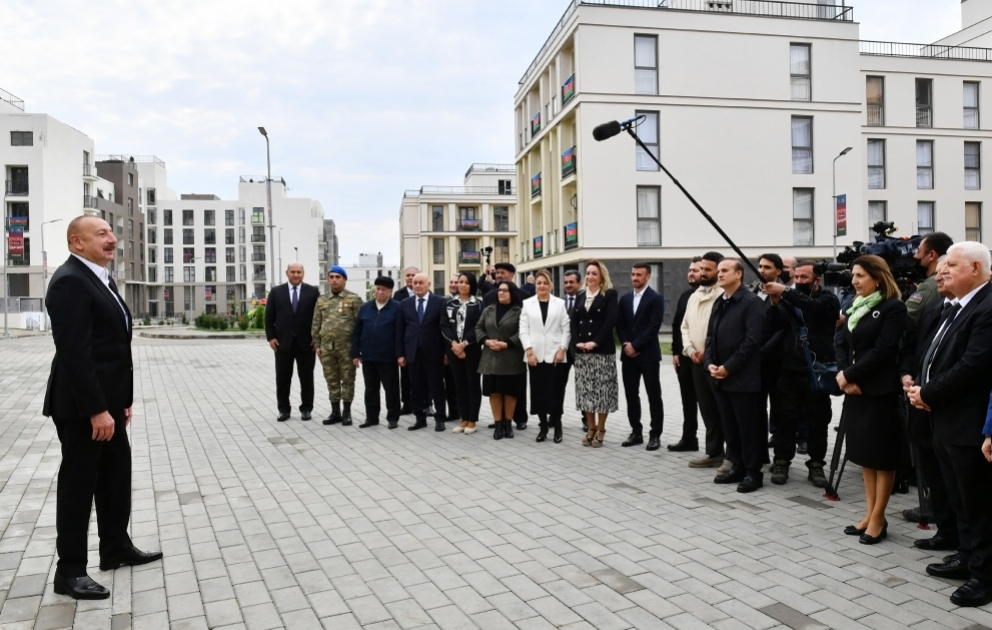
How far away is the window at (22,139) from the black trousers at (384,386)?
68.1 m

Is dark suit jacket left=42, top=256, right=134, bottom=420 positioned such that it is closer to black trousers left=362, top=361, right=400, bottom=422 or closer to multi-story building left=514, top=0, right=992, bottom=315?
black trousers left=362, top=361, right=400, bottom=422

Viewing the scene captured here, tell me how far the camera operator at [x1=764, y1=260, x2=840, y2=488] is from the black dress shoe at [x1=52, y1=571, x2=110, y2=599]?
5345 millimetres

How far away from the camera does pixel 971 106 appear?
124ft

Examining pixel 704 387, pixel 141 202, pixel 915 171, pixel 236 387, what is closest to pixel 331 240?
pixel 141 202

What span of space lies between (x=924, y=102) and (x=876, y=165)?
421 centimetres

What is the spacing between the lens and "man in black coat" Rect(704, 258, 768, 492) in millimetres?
6441

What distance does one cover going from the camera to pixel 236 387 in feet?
48.8

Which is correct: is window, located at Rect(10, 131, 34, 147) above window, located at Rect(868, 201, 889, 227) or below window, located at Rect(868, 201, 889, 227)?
above

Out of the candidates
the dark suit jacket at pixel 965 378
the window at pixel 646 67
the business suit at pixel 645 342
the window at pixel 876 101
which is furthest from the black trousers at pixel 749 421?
the window at pixel 876 101

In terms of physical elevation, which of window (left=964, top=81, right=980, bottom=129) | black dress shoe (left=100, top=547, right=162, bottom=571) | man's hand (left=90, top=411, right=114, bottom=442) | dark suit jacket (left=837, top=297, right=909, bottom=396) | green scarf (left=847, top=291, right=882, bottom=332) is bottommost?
black dress shoe (left=100, top=547, right=162, bottom=571)

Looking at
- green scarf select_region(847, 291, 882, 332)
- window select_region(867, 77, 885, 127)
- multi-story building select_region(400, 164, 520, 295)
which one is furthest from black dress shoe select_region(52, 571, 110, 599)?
multi-story building select_region(400, 164, 520, 295)

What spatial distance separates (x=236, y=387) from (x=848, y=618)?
12995mm

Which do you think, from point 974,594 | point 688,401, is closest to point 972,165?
point 688,401

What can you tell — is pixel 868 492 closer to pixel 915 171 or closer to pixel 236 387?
pixel 236 387
